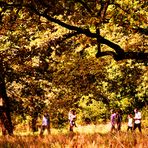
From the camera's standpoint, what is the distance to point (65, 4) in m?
11.2

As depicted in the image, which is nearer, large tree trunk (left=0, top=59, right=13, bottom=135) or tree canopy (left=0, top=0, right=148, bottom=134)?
tree canopy (left=0, top=0, right=148, bottom=134)

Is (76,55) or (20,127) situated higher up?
(76,55)

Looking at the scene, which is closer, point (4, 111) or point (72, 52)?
point (4, 111)

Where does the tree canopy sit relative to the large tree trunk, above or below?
above

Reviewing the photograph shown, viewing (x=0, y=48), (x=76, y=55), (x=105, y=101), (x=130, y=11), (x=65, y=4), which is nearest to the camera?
(x=65, y=4)

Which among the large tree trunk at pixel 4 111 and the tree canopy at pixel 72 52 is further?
the large tree trunk at pixel 4 111

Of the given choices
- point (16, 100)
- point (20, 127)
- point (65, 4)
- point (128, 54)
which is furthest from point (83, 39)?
point (20, 127)

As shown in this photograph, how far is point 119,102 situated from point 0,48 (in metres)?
24.7

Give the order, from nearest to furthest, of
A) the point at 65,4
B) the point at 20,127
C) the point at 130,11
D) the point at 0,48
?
the point at 65,4
the point at 130,11
the point at 0,48
the point at 20,127

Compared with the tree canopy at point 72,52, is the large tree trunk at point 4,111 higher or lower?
lower

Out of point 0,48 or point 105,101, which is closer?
point 0,48

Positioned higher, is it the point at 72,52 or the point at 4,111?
the point at 72,52

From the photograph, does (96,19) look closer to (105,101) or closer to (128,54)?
(128,54)

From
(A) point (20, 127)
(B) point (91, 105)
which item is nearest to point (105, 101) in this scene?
(B) point (91, 105)
